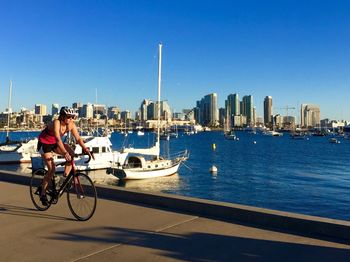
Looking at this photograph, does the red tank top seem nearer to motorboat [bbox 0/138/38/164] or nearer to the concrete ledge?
the concrete ledge

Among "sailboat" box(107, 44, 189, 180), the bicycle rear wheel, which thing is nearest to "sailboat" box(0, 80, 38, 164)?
"sailboat" box(107, 44, 189, 180)

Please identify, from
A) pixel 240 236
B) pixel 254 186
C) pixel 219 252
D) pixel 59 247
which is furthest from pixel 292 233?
pixel 254 186

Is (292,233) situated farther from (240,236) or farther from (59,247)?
(59,247)

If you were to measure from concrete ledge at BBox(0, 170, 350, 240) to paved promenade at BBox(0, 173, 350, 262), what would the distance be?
17 cm

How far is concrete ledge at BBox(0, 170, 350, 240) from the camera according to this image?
5.64 metres

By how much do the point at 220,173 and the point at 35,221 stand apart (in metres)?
41.4

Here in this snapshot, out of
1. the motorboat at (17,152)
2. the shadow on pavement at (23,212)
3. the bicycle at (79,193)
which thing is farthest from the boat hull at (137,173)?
the bicycle at (79,193)

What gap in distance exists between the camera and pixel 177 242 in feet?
17.7

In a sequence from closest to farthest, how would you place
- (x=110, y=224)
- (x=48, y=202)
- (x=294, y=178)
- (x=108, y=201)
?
(x=110, y=224) < (x=48, y=202) < (x=108, y=201) < (x=294, y=178)

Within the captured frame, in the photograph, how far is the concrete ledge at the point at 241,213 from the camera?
5.64m

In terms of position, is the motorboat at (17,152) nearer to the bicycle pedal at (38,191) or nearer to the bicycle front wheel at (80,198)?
the bicycle pedal at (38,191)

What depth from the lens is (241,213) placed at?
647cm

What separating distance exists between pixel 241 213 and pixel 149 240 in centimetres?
170

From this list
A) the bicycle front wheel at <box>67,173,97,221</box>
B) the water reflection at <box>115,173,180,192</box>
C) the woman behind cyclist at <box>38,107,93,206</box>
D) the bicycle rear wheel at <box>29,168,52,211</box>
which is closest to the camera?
the woman behind cyclist at <box>38,107,93,206</box>
